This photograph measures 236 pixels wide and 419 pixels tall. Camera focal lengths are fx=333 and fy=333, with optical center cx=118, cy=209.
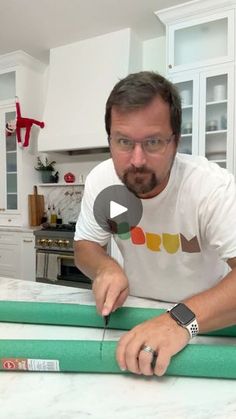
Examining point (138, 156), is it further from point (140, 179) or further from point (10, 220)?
point (10, 220)

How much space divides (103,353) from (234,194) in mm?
544

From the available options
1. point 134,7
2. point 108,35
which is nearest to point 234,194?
point 134,7

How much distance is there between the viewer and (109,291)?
0.78m

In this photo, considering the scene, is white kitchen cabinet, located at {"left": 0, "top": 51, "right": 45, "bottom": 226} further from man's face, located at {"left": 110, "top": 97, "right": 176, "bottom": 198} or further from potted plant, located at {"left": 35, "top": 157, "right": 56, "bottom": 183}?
man's face, located at {"left": 110, "top": 97, "right": 176, "bottom": 198}

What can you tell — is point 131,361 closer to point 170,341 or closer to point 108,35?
point 170,341

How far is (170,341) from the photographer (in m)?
0.61

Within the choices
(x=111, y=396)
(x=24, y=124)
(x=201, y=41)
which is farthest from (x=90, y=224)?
(x=24, y=124)

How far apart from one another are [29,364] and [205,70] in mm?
2697

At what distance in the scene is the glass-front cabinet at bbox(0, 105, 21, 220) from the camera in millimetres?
3811

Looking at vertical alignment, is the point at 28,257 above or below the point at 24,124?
below

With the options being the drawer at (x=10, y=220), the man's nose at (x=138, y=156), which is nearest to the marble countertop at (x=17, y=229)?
the drawer at (x=10, y=220)

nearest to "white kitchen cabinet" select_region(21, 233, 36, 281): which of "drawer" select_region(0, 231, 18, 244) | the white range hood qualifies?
"drawer" select_region(0, 231, 18, 244)
